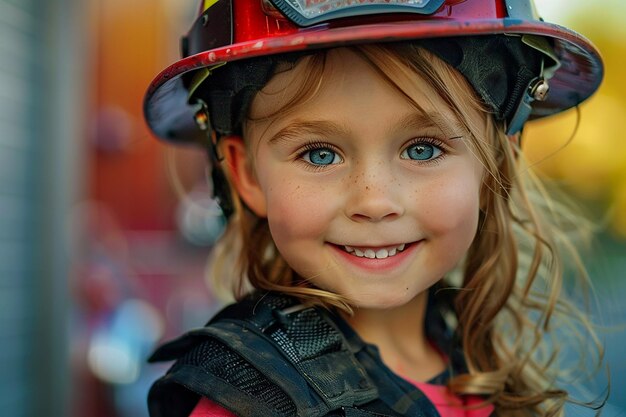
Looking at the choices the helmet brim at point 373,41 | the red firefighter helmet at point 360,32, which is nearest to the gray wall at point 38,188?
the helmet brim at point 373,41

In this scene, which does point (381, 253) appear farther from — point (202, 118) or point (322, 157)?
point (202, 118)

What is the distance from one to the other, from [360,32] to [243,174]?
579 millimetres

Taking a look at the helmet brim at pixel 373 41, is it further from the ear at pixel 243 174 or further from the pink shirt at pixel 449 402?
the pink shirt at pixel 449 402

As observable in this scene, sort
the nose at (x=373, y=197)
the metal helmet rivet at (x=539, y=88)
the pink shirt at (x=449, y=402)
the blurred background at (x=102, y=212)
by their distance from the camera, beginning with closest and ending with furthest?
the nose at (x=373, y=197), the metal helmet rivet at (x=539, y=88), the pink shirt at (x=449, y=402), the blurred background at (x=102, y=212)

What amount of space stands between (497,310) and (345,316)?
1.50 feet

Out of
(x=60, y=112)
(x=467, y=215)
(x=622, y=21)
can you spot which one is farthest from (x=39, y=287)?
(x=622, y=21)

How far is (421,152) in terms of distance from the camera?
1.64m

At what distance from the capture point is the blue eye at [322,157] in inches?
64.2

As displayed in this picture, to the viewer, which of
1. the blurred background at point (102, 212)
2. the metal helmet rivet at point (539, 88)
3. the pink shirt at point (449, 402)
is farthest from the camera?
the blurred background at point (102, 212)

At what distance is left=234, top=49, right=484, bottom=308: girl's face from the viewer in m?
1.57

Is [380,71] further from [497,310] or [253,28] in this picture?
[497,310]

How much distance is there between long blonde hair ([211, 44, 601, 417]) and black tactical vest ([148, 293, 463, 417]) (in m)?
0.08

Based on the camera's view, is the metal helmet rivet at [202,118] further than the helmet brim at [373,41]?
Yes

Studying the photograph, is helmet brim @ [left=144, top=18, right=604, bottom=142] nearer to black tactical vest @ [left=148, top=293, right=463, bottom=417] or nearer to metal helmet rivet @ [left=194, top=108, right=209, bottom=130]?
metal helmet rivet @ [left=194, top=108, right=209, bottom=130]
